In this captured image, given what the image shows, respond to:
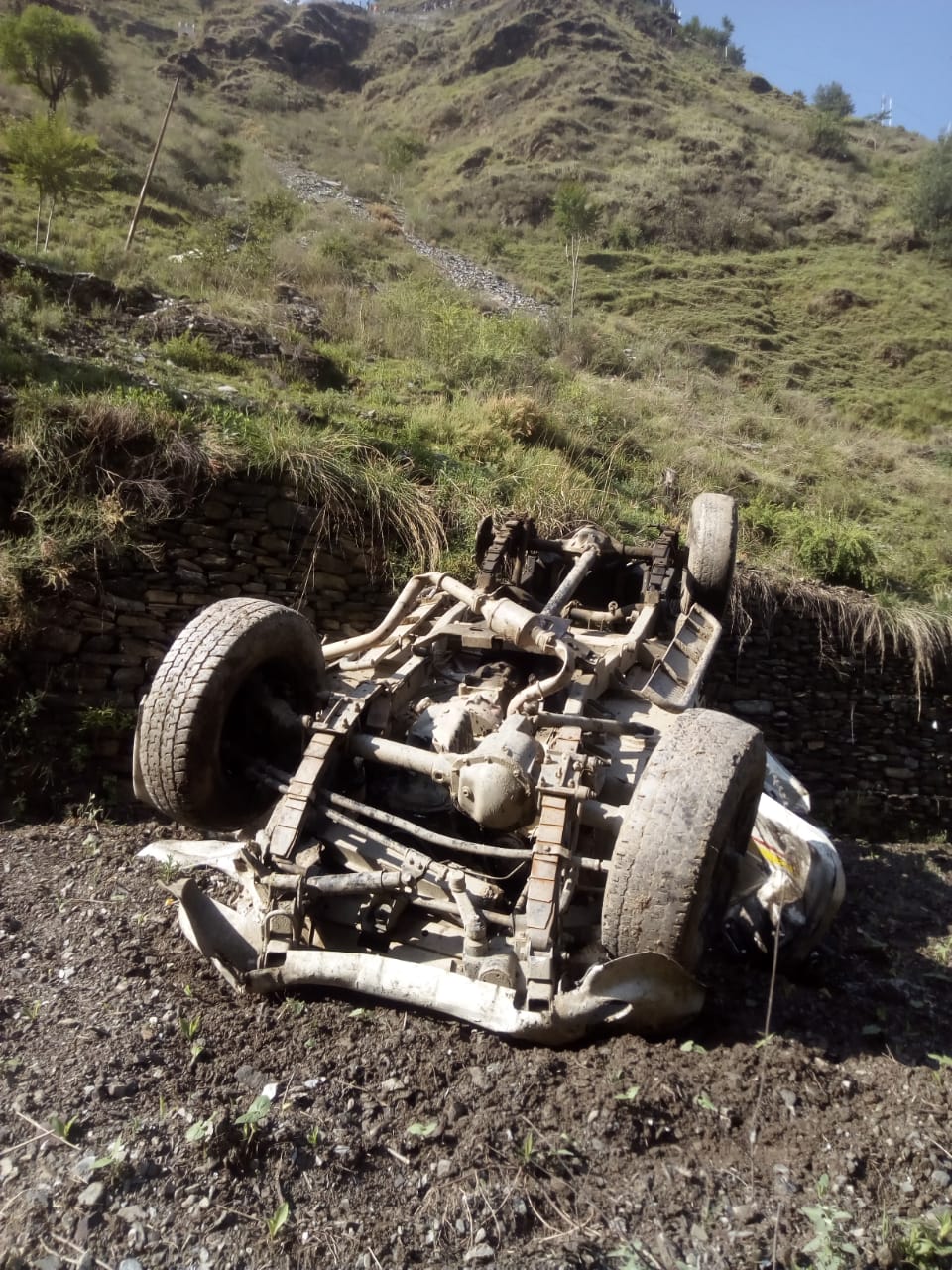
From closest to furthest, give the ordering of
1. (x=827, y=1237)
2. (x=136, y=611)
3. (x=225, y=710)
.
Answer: (x=827, y=1237) < (x=225, y=710) < (x=136, y=611)

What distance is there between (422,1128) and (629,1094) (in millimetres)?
693

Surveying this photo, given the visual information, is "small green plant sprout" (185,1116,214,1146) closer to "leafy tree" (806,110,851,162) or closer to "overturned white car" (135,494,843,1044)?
"overturned white car" (135,494,843,1044)

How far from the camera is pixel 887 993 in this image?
4109 millimetres

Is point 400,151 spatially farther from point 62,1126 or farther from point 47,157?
point 62,1126

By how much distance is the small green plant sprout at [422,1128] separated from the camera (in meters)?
2.70

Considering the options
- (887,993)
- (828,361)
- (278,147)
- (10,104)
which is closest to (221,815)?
(887,993)

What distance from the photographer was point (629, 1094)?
2871 millimetres

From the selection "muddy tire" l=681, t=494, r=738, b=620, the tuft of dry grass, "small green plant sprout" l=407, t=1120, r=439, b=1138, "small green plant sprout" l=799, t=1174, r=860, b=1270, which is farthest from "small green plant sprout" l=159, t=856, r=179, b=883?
the tuft of dry grass

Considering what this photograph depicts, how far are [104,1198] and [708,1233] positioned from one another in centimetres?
166

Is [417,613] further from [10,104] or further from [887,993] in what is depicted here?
[10,104]

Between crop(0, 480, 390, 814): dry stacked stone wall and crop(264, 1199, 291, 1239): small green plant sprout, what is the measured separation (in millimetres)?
3972

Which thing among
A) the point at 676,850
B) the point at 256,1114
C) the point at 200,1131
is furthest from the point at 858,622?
the point at 200,1131

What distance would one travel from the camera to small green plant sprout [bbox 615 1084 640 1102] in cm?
284

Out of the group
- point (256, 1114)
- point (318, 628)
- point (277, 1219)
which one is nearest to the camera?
point (277, 1219)
